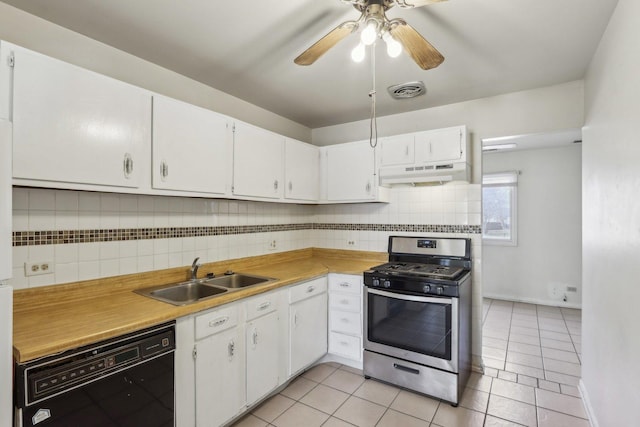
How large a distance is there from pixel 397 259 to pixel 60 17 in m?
3.16

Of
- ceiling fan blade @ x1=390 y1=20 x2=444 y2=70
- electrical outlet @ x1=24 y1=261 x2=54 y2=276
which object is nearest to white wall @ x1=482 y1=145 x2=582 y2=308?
ceiling fan blade @ x1=390 y1=20 x2=444 y2=70

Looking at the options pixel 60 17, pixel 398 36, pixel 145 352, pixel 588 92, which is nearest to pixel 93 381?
pixel 145 352

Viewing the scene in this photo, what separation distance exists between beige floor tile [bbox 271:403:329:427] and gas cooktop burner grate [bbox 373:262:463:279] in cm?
119

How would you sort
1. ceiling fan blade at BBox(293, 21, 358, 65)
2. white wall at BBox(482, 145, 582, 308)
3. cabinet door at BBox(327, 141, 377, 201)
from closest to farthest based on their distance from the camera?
ceiling fan blade at BBox(293, 21, 358, 65) → cabinet door at BBox(327, 141, 377, 201) → white wall at BBox(482, 145, 582, 308)

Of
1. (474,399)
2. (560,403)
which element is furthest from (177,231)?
(560,403)

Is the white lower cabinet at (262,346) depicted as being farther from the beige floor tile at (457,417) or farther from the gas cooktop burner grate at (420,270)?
the beige floor tile at (457,417)

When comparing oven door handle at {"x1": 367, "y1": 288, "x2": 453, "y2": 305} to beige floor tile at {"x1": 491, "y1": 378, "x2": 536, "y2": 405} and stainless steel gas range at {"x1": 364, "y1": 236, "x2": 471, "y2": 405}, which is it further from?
beige floor tile at {"x1": 491, "y1": 378, "x2": 536, "y2": 405}

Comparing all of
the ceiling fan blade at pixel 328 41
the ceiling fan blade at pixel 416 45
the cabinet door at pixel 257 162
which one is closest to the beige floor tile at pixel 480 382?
the cabinet door at pixel 257 162

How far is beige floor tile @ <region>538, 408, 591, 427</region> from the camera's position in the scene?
216 cm

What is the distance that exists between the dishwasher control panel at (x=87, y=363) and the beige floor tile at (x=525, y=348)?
11.1 feet

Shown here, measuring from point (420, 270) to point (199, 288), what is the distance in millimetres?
1854

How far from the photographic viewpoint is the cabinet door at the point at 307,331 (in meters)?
2.62

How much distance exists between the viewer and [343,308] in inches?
117

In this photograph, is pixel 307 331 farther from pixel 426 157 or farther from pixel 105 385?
pixel 426 157
